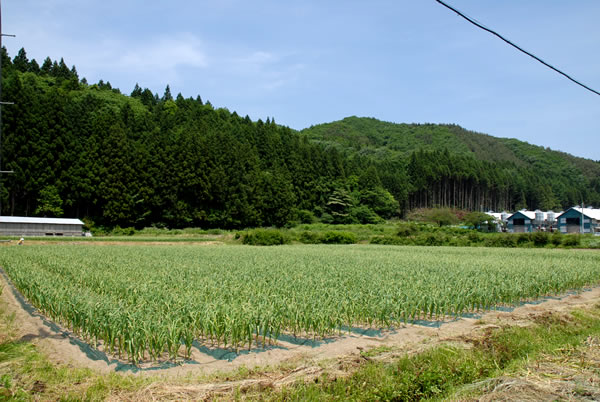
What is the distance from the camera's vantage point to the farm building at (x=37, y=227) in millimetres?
37688

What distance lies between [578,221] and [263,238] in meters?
43.5

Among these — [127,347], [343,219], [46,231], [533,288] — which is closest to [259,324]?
[127,347]

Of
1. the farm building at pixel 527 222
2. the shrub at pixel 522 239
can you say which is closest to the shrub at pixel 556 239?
the shrub at pixel 522 239

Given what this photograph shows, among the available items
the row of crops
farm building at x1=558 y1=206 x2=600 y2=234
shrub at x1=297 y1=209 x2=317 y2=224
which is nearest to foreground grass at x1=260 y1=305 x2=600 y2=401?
the row of crops

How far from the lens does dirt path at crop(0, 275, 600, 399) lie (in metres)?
4.26

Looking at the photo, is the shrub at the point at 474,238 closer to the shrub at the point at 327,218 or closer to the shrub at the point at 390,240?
the shrub at the point at 390,240

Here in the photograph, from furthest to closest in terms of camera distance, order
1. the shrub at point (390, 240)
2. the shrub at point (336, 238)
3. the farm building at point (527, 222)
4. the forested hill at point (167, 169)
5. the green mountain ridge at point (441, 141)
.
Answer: the green mountain ridge at point (441, 141)
the farm building at point (527, 222)
the forested hill at point (167, 169)
the shrub at point (336, 238)
the shrub at point (390, 240)

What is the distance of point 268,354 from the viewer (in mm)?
5254

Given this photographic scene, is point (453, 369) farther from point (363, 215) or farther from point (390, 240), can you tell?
point (363, 215)

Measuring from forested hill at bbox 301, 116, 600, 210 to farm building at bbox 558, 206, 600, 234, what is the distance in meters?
29.8

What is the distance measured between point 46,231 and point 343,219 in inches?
1551

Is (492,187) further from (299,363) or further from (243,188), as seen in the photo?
(299,363)

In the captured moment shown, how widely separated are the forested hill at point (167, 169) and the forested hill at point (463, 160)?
165 inches

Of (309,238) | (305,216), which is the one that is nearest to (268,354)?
(309,238)
